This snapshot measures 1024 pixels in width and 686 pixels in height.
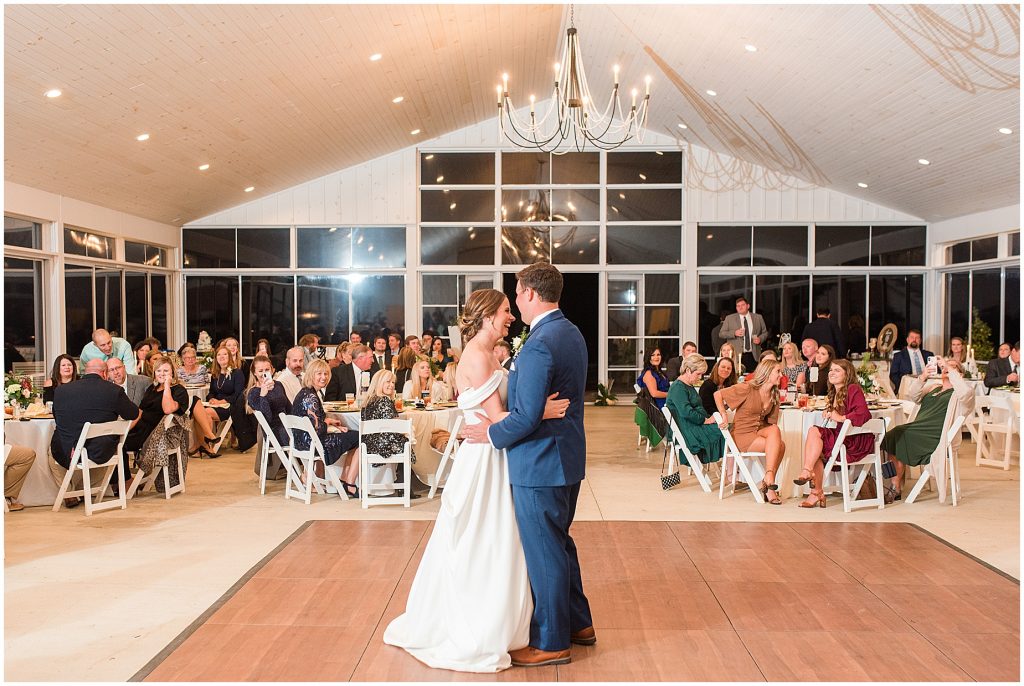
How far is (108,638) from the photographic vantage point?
421cm

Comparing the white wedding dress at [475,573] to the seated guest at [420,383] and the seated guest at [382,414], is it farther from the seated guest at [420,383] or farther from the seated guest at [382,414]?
the seated guest at [420,383]

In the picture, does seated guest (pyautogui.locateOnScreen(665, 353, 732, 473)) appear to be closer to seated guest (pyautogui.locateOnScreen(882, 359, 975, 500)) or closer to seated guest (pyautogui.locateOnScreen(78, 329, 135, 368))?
seated guest (pyautogui.locateOnScreen(882, 359, 975, 500))

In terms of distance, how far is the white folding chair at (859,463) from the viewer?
6.97 meters

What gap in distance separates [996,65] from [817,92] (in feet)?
8.10

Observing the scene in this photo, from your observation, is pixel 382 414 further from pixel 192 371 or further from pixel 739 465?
pixel 192 371

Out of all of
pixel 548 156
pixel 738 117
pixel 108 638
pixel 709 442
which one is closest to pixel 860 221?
pixel 738 117

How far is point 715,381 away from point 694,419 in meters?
0.92

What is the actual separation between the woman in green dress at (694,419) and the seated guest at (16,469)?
17.3 ft

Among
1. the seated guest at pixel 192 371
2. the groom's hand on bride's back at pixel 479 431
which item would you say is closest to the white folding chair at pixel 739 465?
the groom's hand on bride's back at pixel 479 431

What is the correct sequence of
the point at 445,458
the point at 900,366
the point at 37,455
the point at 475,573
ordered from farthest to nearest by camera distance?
the point at 900,366 < the point at 445,458 < the point at 37,455 < the point at 475,573

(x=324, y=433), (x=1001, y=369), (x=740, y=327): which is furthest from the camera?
(x=740, y=327)

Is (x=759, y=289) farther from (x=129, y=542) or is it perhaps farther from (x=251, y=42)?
(x=129, y=542)

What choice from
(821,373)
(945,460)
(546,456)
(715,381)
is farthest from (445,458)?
(821,373)

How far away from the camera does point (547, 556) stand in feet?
12.3
